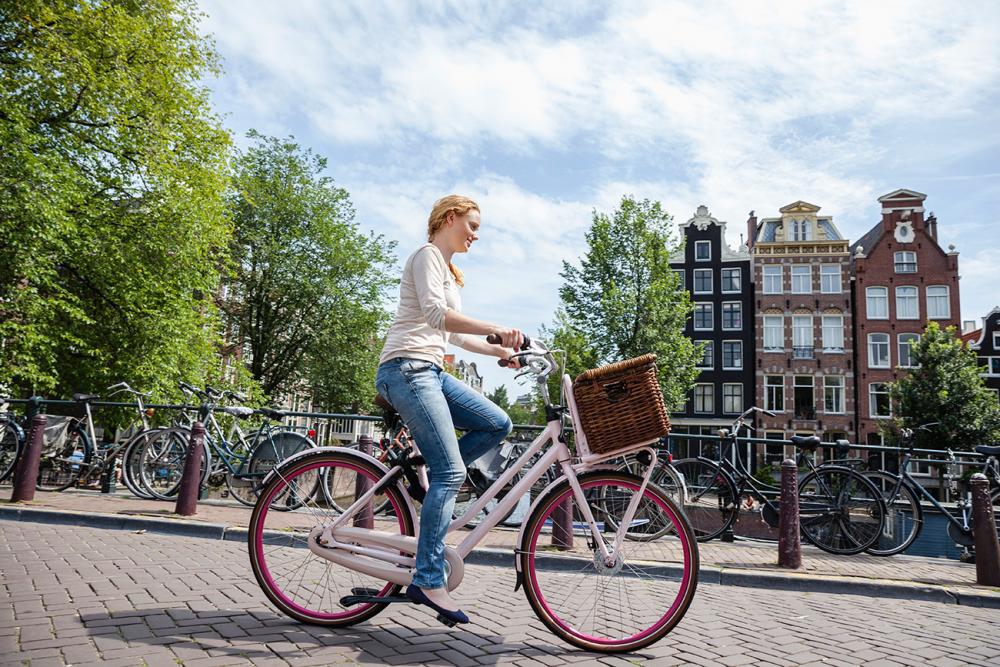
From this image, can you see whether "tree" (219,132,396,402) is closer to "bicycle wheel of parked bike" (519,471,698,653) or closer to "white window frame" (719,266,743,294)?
"white window frame" (719,266,743,294)

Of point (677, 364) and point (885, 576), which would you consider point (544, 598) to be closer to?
point (885, 576)

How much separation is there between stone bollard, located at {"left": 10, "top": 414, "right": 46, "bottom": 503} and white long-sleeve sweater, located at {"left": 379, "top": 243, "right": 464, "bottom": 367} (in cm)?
614

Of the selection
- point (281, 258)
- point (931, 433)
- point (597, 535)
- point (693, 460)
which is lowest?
point (597, 535)

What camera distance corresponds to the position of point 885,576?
18.3 ft

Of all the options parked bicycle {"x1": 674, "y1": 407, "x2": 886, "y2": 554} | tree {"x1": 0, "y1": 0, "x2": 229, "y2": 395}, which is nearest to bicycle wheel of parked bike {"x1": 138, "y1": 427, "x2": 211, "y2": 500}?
parked bicycle {"x1": 674, "y1": 407, "x2": 886, "y2": 554}

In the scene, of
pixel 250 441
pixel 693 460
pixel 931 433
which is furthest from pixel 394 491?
pixel 931 433

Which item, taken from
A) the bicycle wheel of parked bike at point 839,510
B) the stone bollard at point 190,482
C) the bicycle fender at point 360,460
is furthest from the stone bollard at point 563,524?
the stone bollard at point 190,482

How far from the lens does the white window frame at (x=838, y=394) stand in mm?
34906

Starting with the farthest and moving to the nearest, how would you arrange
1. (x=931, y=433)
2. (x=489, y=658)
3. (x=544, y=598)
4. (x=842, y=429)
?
(x=842, y=429), (x=931, y=433), (x=544, y=598), (x=489, y=658)

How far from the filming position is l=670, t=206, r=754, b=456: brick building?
118 ft

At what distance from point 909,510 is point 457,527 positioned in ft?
20.7

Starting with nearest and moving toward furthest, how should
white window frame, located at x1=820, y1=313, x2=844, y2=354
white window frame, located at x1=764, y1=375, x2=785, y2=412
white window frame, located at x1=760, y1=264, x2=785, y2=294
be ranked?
white window frame, located at x1=820, y1=313, x2=844, y2=354
white window frame, located at x1=764, y1=375, x2=785, y2=412
white window frame, located at x1=760, y1=264, x2=785, y2=294

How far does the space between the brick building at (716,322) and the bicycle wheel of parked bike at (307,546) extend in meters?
34.4

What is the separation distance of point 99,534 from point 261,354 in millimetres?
23546
